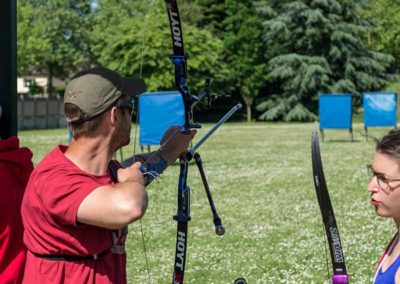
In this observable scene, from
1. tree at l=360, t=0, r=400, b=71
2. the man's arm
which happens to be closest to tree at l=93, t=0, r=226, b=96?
tree at l=360, t=0, r=400, b=71

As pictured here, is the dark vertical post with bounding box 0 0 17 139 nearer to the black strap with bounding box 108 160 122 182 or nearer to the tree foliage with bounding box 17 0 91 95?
the black strap with bounding box 108 160 122 182

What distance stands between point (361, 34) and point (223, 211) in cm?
4311

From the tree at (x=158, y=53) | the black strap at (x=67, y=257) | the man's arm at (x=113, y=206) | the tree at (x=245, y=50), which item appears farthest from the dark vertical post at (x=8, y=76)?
the tree at (x=245, y=50)

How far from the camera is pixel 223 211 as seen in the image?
35.8 ft

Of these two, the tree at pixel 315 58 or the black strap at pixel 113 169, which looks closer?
the black strap at pixel 113 169

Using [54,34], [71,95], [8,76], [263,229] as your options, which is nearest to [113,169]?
[71,95]

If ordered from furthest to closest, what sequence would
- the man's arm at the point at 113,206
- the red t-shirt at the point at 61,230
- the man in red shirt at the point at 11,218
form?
the man in red shirt at the point at 11,218 < the red t-shirt at the point at 61,230 < the man's arm at the point at 113,206

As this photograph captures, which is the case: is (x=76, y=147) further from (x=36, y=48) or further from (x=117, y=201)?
(x=36, y=48)

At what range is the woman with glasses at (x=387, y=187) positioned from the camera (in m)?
2.85

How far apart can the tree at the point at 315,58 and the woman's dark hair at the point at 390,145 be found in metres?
45.8

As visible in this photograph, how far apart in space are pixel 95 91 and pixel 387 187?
1145mm

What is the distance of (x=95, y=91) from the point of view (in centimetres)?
274

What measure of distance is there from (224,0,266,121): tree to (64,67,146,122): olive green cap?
154 feet

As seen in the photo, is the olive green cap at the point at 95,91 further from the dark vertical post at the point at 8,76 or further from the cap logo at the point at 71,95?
the dark vertical post at the point at 8,76
